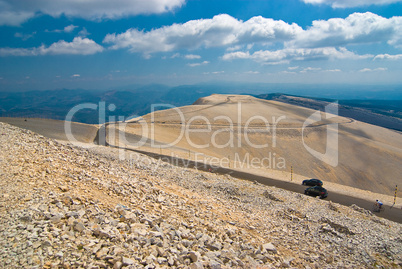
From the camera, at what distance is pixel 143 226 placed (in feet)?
27.8

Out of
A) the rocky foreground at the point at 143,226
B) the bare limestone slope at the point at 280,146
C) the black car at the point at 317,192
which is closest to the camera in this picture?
the rocky foreground at the point at 143,226

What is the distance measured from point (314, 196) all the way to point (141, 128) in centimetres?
4027

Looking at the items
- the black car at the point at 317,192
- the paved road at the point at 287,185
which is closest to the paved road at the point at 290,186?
the paved road at the point at 287,185

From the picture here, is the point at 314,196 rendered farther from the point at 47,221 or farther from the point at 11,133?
the point at 11,133

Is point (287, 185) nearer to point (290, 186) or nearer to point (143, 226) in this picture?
point (290, 186)

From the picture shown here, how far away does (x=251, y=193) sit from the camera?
18203 mm

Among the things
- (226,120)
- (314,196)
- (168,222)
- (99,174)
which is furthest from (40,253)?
(226,120)

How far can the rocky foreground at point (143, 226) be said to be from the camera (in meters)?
6.59

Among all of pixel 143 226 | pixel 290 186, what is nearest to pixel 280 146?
pixel 290 186

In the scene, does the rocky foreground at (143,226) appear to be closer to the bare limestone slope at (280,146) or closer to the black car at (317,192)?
the black car at (317,192)

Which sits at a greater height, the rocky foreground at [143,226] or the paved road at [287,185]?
the rocky foreground at [143,226]

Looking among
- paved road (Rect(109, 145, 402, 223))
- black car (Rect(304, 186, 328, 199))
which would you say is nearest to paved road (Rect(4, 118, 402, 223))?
paved road (Rect(109, 145, 402, 223))

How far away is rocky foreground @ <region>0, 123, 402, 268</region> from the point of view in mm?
6586

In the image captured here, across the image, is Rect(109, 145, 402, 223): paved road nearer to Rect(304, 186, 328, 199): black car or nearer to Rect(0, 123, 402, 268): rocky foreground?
Rect(304, 186, 328, 199): black car
